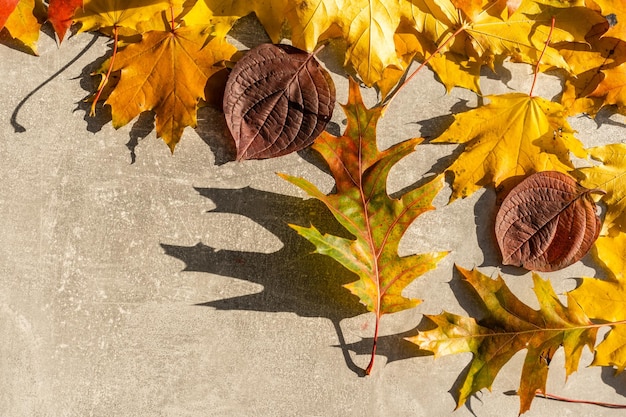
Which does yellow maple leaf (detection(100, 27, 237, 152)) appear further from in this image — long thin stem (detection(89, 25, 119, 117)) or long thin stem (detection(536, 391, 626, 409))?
long thin stem (detection(536, 391, 626, 409))

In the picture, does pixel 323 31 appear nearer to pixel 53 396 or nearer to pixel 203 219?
pixel 203 219

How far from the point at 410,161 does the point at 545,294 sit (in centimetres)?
41

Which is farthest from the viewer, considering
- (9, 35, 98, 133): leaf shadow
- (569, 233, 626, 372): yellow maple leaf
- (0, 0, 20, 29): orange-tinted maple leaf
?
(569, 233, 626, 372): yellow maple leaf

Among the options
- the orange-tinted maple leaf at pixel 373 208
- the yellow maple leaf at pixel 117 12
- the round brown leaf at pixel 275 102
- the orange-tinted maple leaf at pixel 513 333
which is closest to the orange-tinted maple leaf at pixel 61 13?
the yellow maple leaf at pixel 117 12

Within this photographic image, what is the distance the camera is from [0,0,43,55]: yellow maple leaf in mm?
1115

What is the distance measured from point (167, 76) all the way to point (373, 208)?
0.49m

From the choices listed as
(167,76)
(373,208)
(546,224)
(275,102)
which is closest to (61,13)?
(167,76)

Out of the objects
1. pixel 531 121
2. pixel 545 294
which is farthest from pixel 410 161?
pixel 545 294

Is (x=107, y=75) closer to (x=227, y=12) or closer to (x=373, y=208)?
(x=227, y=12)

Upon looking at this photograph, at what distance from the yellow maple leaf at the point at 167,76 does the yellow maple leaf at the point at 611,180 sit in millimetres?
852

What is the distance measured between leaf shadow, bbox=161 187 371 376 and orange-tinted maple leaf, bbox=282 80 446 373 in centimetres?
7

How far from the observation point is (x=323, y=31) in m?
1.14

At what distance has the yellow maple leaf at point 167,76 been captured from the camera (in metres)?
1.13

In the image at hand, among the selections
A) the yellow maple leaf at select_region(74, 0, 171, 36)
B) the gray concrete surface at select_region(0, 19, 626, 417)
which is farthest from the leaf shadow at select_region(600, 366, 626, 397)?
the yellow maple leaf at select_region(74, 0, 171, 36)
